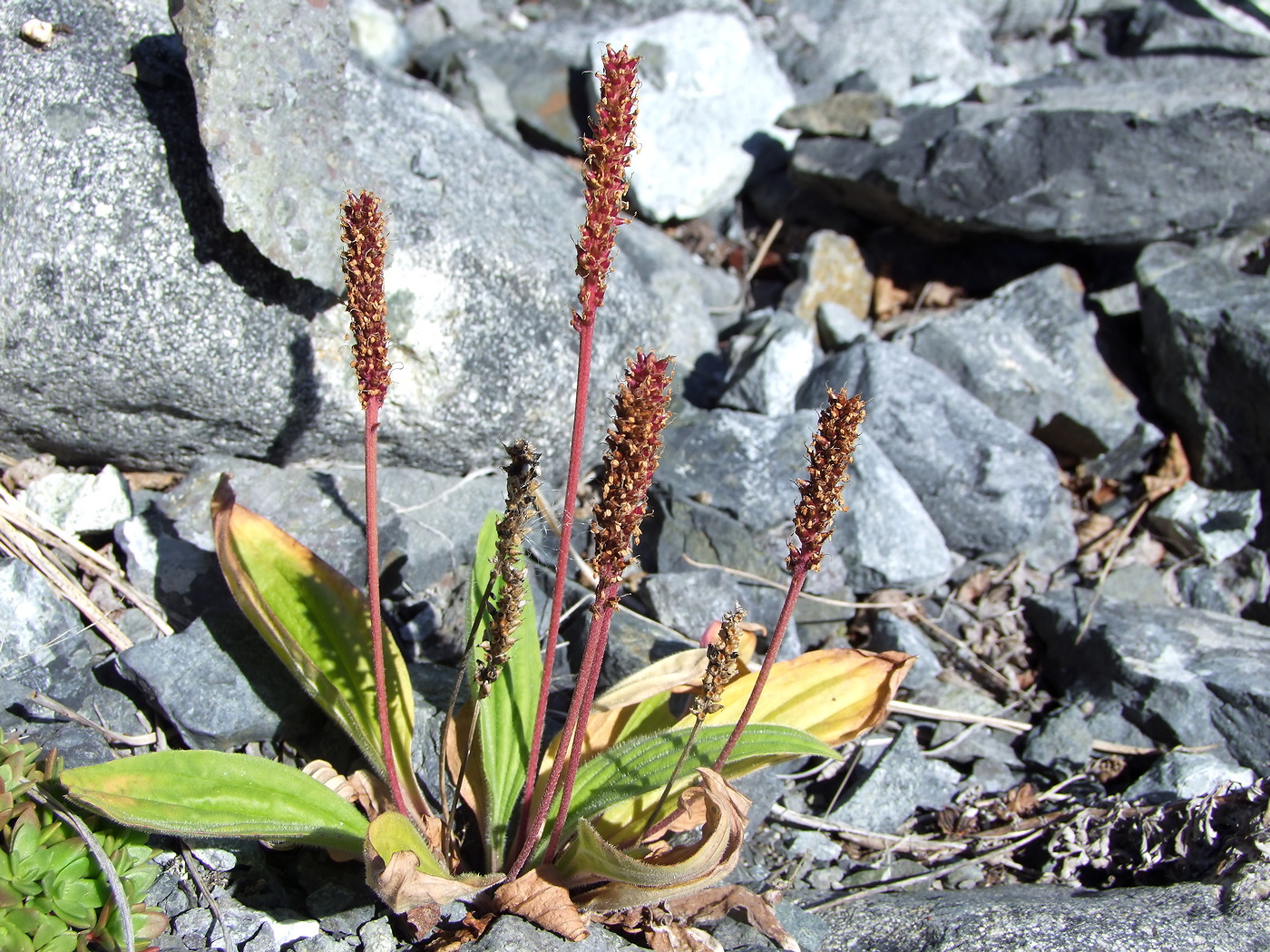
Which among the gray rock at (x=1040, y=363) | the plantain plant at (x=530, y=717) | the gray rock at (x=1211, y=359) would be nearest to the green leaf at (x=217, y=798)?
the plantain plant at (x=530, y=717)

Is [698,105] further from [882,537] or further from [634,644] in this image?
[634,644]

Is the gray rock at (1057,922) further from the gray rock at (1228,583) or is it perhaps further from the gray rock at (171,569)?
the gray rock at (171,569)

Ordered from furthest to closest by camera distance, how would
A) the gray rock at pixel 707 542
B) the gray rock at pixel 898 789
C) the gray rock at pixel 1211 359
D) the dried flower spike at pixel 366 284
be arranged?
the gray rock at pixel 1211 359
the gray rock at pixel 707 542
the gray rock at pixel 898 789
the dried flower spike at pixel 366 284

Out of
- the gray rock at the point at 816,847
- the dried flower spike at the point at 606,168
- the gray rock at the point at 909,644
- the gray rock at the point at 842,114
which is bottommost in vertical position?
the gray rock at the point at 816,847

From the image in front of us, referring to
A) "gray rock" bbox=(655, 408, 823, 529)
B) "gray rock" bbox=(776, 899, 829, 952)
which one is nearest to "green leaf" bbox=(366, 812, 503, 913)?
"gray rock" bbox=(776, 899, 829, 952)

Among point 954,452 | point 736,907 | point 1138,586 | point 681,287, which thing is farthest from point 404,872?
point 681,287

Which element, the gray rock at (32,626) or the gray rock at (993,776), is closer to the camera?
the gray rock at (32,626)

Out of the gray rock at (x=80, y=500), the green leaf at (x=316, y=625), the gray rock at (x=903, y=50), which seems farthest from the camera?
the gray rock at (x=903, y=50)
